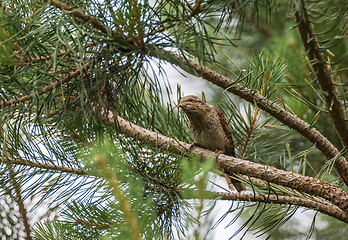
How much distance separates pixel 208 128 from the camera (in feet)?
6.84

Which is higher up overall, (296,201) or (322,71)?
(322,71)

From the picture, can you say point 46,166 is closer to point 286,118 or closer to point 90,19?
point 90,19

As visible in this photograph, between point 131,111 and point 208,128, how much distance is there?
37.2 inches

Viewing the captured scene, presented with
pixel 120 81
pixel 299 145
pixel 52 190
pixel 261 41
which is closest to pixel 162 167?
pixel 120 81

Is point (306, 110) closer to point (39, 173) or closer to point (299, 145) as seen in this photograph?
point (299, 145)

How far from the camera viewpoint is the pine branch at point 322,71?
0.77 metres

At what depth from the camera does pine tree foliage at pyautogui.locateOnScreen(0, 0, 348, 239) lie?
81 centimetres

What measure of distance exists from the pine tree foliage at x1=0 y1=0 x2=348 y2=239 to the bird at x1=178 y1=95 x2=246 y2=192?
0.37 m

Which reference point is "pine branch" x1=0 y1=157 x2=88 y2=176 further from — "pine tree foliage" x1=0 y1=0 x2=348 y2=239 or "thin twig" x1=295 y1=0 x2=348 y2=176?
"thin twig" x1=295 y1=0 x2=348 y2=176

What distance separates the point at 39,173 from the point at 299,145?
2486 millimetres

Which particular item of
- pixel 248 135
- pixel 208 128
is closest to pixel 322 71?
pixel 248 135

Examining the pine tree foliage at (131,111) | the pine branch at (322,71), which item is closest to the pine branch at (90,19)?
the pine tree foliage at (131,111)

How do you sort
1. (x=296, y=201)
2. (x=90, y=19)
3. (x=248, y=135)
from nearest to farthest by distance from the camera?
(x=90, y=19) < (x=296, y=201) < (x=248, y=135)

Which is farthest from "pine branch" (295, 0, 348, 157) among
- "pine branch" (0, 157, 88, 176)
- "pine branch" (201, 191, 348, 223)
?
"pine branch" (0, 157, 88, 176)
